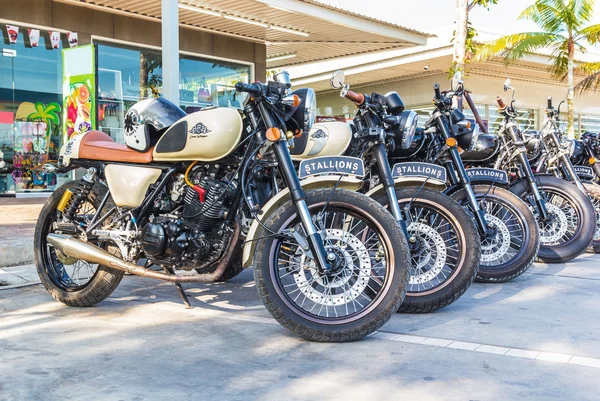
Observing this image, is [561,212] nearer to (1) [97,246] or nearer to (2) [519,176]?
(2) [519,176]

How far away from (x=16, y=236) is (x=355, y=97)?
3.90m

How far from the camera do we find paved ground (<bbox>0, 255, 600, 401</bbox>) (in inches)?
115

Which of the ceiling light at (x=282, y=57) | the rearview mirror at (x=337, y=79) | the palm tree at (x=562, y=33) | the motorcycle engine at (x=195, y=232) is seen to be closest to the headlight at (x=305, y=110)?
the rearview mirror at (x=337, y=79)

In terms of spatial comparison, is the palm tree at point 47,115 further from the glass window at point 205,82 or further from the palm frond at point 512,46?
the palm frond at point 512,46

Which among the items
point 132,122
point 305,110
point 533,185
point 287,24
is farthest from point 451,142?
point 287,24

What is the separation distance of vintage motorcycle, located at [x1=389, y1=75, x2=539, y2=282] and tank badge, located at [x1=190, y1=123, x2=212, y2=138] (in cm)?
181

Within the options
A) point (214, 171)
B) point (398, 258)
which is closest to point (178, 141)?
point (214, 171)

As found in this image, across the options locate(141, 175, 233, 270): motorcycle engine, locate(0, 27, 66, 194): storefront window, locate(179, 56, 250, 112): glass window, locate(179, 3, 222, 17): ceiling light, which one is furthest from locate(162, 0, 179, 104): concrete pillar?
locate(179, 56, 250, 112): glass window

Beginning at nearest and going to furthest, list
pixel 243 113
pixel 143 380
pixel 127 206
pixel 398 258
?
pixel 143 380 → pixel 398 258 → pixel 243 113 → pixel 127 206

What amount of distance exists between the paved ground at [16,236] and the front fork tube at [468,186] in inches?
150

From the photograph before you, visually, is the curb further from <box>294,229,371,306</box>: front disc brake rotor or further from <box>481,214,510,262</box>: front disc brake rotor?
<box>481,214,510,262</box>: front disc brake rotor

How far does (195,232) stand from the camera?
3.99m

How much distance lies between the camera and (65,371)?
10.4ft

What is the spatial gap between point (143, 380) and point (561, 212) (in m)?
4.91
